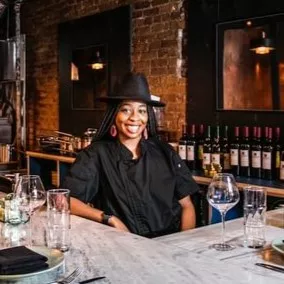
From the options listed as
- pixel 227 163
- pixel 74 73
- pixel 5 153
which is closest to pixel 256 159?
pixel 227 163

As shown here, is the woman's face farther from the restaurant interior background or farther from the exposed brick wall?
the exposed brick wall

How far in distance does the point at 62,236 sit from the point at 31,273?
381 mm

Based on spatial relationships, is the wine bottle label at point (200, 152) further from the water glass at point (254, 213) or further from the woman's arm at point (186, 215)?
the water glass at point (254, 213)

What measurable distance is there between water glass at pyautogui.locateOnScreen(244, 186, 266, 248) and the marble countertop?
2.6 inches

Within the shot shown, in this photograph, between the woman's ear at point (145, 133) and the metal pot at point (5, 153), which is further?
the metal pot at point (5, 153)

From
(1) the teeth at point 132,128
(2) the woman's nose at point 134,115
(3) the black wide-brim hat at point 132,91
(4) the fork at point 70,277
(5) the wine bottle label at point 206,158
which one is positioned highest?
(3) the black wide-brim hat at point 132,91

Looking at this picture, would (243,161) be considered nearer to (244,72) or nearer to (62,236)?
(244,72)

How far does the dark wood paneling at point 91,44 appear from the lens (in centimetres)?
509

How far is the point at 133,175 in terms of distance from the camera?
2553 mm

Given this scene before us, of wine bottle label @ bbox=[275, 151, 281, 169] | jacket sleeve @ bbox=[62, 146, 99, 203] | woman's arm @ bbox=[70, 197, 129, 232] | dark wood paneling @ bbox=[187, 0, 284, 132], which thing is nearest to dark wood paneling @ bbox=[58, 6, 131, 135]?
dark wood paneling @ bbox=[187, 0, 284, 132]

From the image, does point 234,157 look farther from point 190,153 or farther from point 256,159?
point 190,153

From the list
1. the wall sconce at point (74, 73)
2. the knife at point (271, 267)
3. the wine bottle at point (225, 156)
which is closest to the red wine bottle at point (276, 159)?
the wine bottle at point (225, 156)

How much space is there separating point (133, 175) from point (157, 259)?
1.16 meters

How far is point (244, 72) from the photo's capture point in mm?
3969
